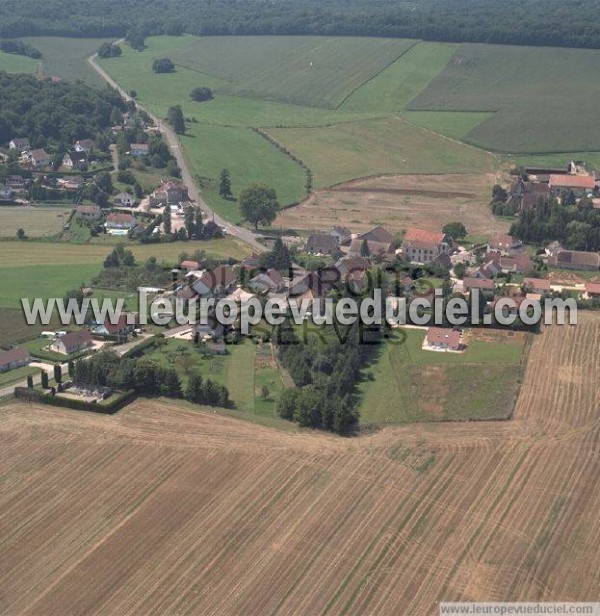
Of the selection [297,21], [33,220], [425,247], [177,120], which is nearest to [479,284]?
[425,247]

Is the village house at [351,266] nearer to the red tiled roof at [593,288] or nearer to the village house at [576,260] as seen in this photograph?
the village house at [576,260]

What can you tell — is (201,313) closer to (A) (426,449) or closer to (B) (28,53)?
(A) (426,449)

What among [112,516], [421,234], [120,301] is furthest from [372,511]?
[421,234]

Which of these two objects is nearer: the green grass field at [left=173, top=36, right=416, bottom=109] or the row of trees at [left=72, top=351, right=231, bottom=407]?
the row of trees at [left=72, top=351, right=231, bottom=407]

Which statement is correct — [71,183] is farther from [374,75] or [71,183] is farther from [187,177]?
[374,75]

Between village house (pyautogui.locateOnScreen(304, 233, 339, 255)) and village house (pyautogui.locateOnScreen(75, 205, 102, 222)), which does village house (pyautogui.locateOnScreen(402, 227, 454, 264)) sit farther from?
village house (pyautogui.locateOnScreen(75, 205, 102, 222))

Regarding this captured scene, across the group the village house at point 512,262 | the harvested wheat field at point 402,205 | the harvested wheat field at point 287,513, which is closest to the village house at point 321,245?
the harvested wheat field at point 402,205

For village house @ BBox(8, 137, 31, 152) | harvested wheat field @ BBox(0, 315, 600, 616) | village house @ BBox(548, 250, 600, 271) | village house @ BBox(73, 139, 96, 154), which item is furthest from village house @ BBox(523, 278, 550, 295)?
village house @ BBox(8, 137, 31, 152)
